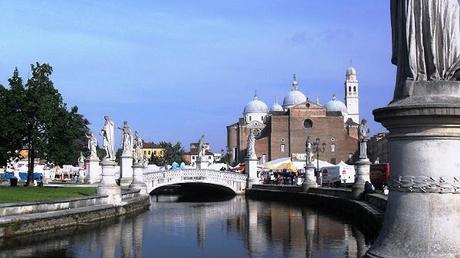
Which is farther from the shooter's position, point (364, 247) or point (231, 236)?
point (231, 236)

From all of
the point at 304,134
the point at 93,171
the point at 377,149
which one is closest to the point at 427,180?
the point at 93,171

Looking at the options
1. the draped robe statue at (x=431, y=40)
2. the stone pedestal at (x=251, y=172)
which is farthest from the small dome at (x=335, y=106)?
the draped robe statue at (x=431, y=40)

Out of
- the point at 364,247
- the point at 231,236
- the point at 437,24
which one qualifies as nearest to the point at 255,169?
the point at 231,236

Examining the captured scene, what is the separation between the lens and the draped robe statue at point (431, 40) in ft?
23.5

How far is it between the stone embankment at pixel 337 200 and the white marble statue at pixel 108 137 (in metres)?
13.4

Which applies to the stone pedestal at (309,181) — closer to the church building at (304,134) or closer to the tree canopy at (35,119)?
the tree canopy at (35,119)

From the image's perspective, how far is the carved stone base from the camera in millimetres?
6824

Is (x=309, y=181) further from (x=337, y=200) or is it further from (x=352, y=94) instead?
(x=352, y=94)

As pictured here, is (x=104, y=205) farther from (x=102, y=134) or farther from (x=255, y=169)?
(x=255, y=169)

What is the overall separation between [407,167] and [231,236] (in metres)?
16.8

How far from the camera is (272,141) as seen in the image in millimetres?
113188

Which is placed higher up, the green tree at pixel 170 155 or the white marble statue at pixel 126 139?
the green tree at pixel 170 155

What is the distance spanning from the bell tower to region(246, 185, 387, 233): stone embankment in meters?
105

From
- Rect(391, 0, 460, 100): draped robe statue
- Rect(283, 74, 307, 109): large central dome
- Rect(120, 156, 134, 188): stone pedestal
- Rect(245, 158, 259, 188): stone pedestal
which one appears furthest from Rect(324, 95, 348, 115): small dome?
Rect(391, 0, 460, 100): draped robe statue
